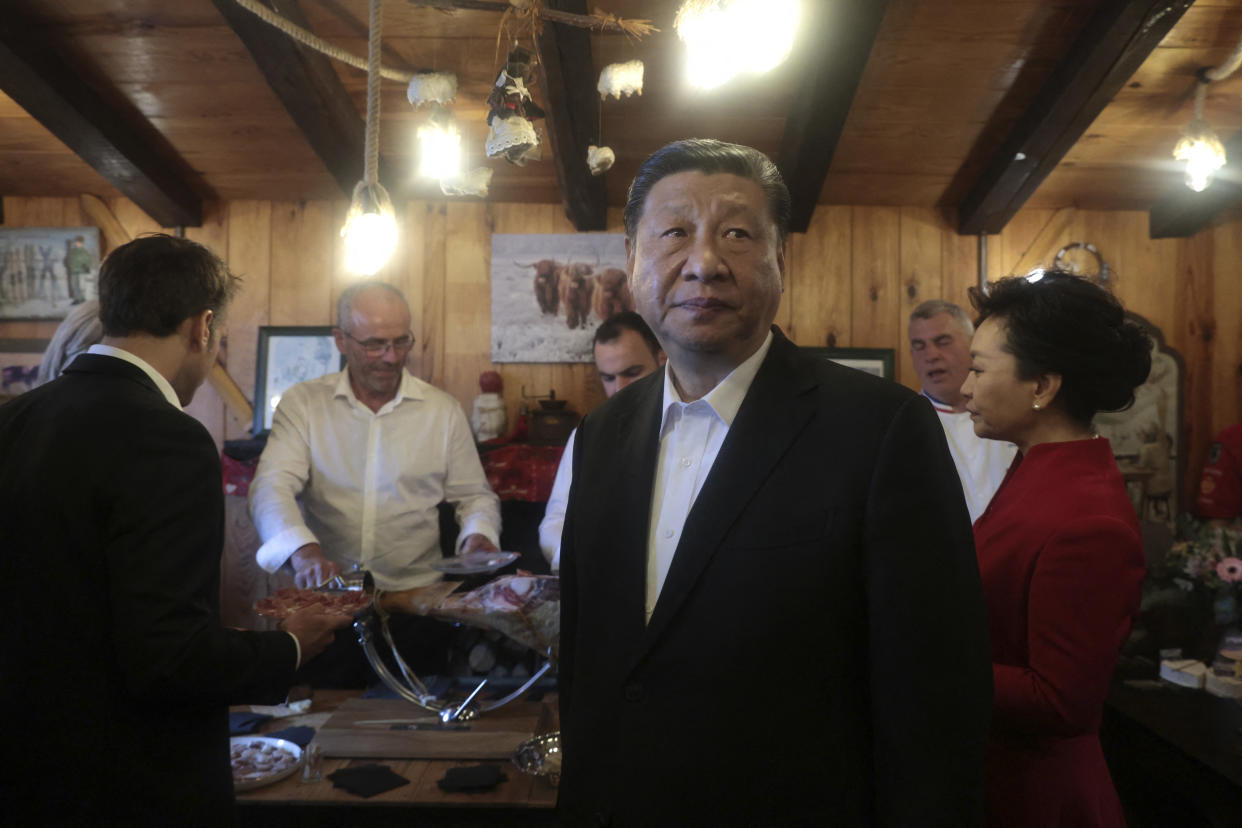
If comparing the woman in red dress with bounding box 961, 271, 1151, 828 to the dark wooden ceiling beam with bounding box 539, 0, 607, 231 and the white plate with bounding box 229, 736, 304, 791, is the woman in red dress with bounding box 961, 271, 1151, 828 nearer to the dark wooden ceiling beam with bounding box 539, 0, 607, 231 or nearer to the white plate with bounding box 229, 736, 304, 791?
the white plate with bounding box 229, 736, 304, 791

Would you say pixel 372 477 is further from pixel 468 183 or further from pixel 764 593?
pixel 764 593

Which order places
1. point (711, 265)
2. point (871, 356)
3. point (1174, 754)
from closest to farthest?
point (711, 265)
point (1174, 754)
point (871, 356)

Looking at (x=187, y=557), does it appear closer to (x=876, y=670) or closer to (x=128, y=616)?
(x=128, y=616)

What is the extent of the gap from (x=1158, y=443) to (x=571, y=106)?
3.42 meters

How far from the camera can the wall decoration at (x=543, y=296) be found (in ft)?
13.8

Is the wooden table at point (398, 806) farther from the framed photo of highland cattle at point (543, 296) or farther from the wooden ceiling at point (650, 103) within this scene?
the framed photo of highland cattle at point (543, 296)

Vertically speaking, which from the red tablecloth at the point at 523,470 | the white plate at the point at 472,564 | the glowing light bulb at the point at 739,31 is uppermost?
the glowing light bulb at the point at 739,31

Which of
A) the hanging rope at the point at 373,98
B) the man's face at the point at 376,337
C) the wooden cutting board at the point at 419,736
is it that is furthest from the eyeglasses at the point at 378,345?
the wooden cutting board at the point at 419,736

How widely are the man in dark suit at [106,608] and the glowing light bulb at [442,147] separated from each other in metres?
1.60

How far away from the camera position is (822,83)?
3.18 m

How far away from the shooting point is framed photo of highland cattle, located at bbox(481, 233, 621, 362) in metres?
4.19

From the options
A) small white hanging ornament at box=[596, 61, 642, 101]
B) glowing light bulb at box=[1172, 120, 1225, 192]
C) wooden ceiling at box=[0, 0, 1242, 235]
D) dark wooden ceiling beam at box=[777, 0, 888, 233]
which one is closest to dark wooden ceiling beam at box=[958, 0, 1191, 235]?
wooden ceiling at box=[0, 0, 1242, 235]

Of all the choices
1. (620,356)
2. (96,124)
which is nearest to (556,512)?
(620,356)

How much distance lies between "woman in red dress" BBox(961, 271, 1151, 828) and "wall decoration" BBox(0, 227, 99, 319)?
440cm
